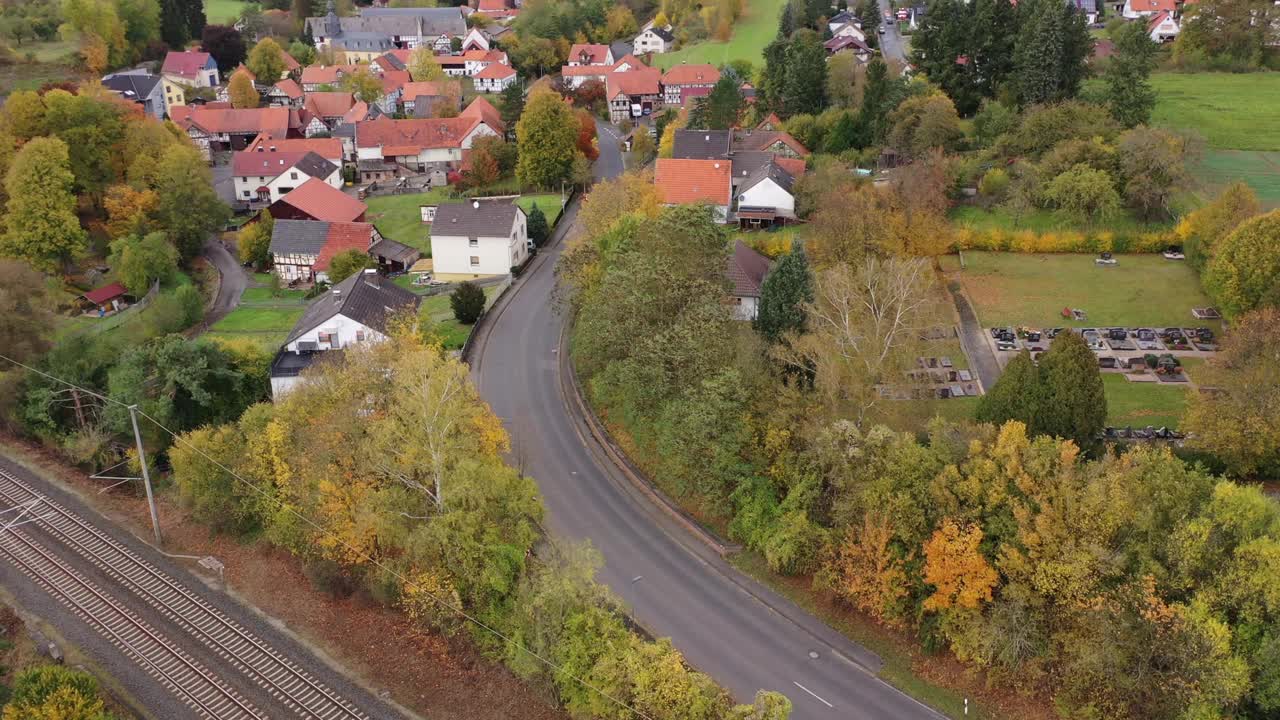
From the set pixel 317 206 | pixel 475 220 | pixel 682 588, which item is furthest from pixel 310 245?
pixel 682 588

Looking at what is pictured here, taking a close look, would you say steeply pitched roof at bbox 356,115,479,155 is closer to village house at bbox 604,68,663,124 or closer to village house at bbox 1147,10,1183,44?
village house at bbox 604,68,663,124

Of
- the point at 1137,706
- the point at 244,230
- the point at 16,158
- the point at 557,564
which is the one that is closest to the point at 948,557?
the point at 1137,706

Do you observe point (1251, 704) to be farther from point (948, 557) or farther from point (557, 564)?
point (557, 564)

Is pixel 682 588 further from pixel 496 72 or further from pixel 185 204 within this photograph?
pixel 496 72

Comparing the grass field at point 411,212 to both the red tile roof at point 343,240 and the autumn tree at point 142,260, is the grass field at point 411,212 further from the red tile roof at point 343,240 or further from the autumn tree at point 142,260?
the autumn tree at point 142,260

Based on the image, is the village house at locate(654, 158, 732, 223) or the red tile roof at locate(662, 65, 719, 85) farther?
the red tile roof at locate(662, 65, 719, 85)

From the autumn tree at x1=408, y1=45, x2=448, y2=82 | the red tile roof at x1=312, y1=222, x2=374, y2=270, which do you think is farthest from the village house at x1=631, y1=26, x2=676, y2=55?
the red tile roof at x1=312, y1=222, x2=374, y2=270
